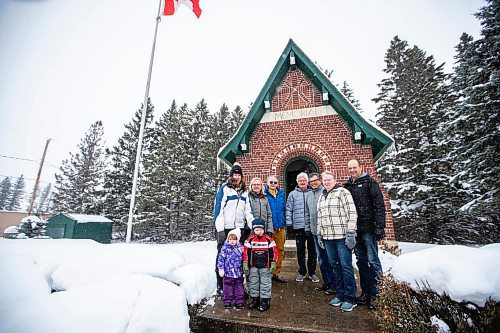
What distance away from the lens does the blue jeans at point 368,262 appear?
328cm

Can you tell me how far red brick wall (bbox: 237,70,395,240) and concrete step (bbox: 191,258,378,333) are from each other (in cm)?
427

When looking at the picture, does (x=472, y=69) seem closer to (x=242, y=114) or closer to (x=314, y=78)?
(x=314, y=78)

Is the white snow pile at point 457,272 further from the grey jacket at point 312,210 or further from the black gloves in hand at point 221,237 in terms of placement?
the black gloves in hand at point 221,237

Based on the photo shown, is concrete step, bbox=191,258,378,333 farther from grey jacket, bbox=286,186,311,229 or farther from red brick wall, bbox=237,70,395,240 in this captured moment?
red brick wall, bbox=237,70,395,240

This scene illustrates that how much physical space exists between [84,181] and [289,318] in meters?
26.9

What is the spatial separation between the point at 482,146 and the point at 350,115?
5.72 m

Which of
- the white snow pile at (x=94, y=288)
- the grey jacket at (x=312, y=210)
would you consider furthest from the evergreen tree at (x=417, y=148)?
the white snow pile at (x=94, y=288)

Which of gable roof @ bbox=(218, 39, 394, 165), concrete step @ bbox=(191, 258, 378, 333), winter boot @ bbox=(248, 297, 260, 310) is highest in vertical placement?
gable roof @ bbox=(218, 39, 394, 165)

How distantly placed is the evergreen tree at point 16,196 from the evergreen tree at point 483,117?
258 ft

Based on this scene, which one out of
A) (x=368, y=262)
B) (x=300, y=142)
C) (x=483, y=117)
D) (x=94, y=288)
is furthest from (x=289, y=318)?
(x=483, y=117)

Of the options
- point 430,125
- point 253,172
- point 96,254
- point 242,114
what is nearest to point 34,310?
point 96,254

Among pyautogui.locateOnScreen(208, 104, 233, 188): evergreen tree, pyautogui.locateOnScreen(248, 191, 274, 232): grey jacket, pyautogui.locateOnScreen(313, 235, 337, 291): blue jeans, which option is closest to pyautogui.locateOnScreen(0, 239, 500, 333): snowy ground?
pyautogui.locateOnScreen(248, 191, 274, 232): grey jacket

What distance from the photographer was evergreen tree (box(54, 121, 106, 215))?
21934 mm

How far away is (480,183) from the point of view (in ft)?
27.5
